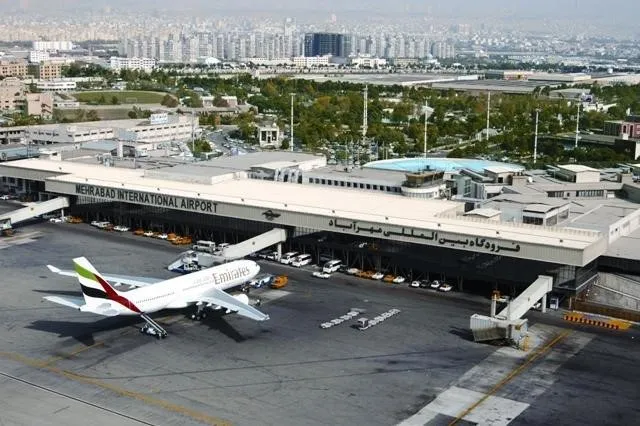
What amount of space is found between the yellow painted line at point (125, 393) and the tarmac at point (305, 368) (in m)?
0.10

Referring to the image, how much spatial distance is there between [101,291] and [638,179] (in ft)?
193

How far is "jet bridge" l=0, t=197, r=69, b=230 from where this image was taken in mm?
77375

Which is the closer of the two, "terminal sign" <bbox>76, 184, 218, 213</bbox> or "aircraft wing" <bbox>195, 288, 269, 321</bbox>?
"aircraft wing" <bbox>195, 288, 269, 321</bbox>

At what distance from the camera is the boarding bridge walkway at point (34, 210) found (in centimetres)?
7756

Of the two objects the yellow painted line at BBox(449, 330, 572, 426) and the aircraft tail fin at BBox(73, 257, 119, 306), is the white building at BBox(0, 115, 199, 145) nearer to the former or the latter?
the aircraft tail fin at BBox(73, 257, 119, 306)

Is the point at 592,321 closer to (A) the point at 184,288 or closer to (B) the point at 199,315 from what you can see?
(B) the point at 199,315

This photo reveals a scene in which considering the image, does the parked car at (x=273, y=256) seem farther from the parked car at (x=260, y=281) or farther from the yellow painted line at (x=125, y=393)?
the yellow painted line at (x=125, y=393)

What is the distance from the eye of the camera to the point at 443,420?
38562 mm

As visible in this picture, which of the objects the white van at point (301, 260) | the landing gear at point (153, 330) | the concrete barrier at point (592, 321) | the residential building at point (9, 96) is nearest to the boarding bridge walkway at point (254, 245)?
the white van at point (301, 260)

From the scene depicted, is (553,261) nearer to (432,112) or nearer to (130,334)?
(130,334)

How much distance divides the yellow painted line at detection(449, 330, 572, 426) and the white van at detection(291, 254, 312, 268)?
898 inches

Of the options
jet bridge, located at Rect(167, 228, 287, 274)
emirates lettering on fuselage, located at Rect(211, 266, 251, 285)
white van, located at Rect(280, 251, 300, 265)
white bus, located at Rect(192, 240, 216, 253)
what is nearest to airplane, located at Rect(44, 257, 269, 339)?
emirates lettering on fuselage, located at Rect(211, 266, 251, 285)

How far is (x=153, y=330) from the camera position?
4944 centimetres

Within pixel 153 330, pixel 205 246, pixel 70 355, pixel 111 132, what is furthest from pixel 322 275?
pixel 111 132
